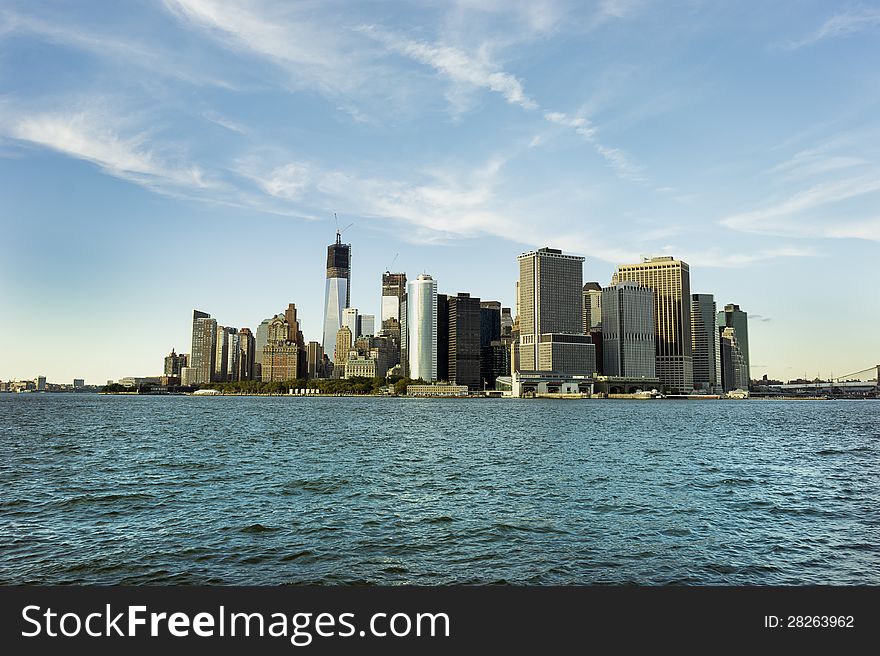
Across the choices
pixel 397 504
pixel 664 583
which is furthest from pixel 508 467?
pixel 664 583

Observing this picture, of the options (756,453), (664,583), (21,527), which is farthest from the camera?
(756,453)

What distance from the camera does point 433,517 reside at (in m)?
35.4

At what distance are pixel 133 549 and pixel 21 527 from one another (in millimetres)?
8406

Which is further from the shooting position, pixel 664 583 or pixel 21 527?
pixel 21 527

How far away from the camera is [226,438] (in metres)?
90.3

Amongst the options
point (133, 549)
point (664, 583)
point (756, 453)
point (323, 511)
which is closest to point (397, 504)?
point (323, 511)

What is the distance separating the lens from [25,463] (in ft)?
193

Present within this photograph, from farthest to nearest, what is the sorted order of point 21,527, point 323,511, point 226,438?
point 226,438 < point 323,511 < point 21,527

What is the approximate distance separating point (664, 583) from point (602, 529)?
8923mm

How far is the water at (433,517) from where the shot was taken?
2564 cm

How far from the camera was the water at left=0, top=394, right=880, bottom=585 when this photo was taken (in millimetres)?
25641

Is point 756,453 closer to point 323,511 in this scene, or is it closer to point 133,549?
point 323,511

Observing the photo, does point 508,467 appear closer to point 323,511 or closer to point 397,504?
point 397,504

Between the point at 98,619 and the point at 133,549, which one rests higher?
the point at 98,619
